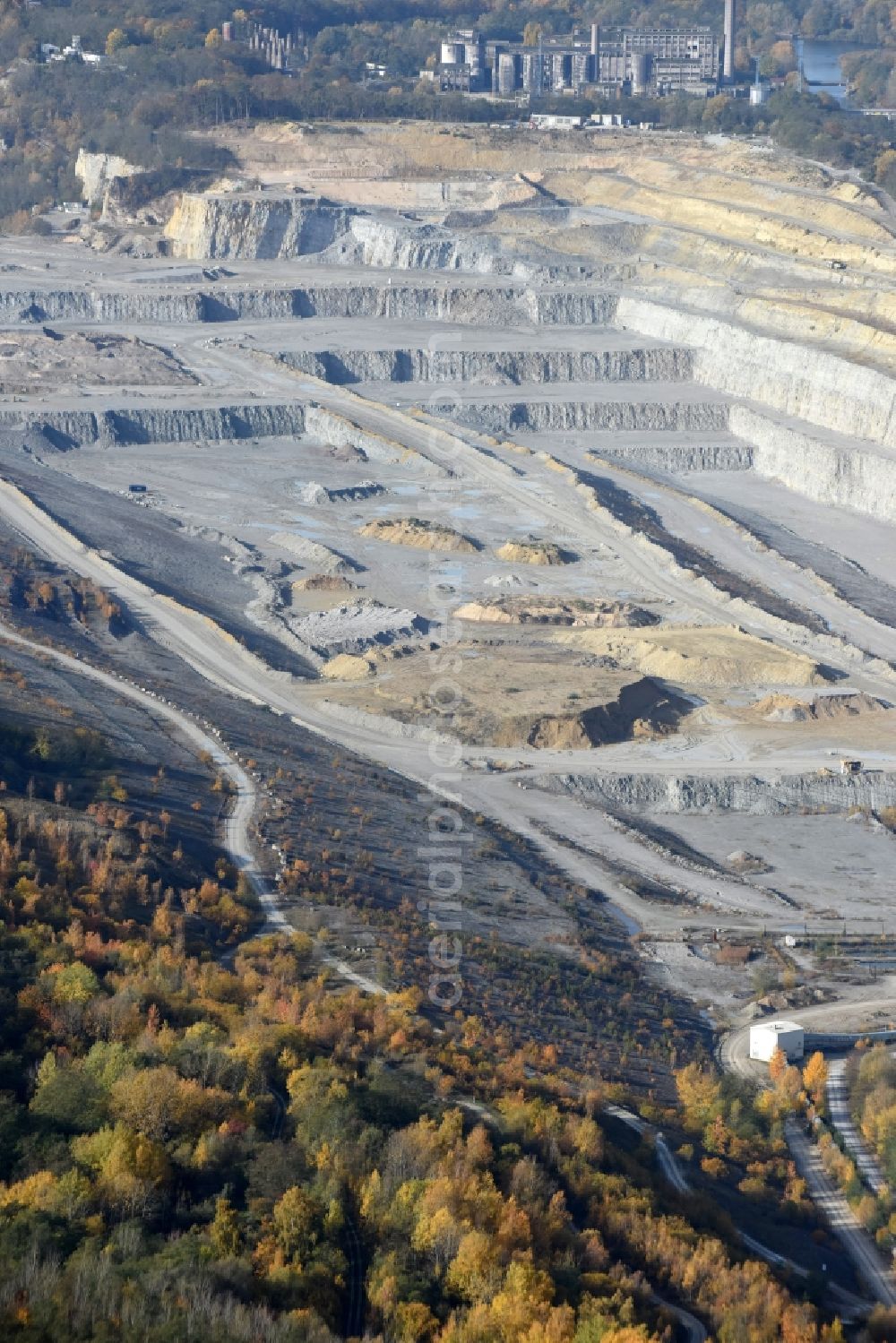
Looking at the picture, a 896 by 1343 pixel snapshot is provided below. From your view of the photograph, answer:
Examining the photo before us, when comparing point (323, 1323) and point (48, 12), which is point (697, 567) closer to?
point (323, 1323)

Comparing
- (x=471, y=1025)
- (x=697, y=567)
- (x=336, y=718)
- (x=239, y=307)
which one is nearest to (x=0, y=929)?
(x=471, y=1025)

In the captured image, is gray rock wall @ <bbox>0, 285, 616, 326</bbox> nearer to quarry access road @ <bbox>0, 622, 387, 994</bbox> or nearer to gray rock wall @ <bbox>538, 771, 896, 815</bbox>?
quarry access road @ <bbox>0, 622, 387, 994</bbox>

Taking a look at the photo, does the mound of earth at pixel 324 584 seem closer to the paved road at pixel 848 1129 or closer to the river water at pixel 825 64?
the paved road at pixel 848 1129

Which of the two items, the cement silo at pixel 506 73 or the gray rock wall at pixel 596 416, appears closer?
the gray rock wall at pixel 596 416

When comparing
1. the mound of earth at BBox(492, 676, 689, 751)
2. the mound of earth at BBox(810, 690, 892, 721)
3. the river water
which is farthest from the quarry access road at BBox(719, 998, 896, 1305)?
the river water

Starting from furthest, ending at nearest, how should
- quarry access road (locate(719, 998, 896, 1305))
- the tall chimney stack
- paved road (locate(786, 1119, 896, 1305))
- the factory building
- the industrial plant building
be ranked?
the tall chimney stack < the industrial plant building < the factory building < quarry access road (locate(719, 998, 896, 1305)) < paved road (locate(786, 1119, 896, 1305))

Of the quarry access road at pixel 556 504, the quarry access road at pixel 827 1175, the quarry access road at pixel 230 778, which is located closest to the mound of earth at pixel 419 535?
the quarry access road at pixel 556 504

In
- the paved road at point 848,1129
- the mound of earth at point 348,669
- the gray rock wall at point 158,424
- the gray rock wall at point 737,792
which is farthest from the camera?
the gray rock wall at point 158,424
